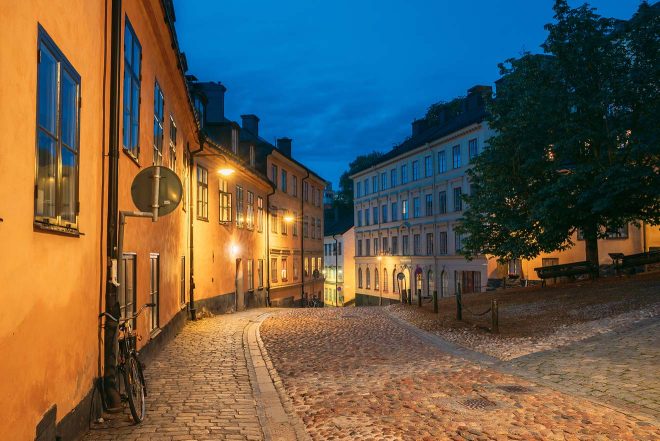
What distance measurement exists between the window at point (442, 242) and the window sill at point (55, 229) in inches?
1666

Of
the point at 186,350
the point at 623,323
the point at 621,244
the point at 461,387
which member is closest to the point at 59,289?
the point at 461,387

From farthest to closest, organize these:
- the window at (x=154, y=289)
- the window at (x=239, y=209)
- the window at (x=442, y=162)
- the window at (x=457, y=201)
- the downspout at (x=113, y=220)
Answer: the window at (x=442, y=162)
the window at (x=457, y=201)
the window at (x=239, y=209)
the window at (x=154, y=289)
the downspout at (x=113, y=220)

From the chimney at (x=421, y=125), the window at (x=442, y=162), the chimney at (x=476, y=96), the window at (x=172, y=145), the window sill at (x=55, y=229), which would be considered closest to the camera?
the window sill at (x=55, y=229)

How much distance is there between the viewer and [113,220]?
7.46 m

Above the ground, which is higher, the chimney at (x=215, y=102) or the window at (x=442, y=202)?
the chimney at (x=215, y=102)

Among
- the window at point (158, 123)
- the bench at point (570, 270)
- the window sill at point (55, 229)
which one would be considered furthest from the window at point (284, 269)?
the window sill at point (55, 229)

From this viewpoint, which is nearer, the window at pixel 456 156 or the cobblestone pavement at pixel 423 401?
the cobblestone pavement at pixel 423 401

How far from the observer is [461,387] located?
8711 mm

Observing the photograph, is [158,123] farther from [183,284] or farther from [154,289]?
[183,284]

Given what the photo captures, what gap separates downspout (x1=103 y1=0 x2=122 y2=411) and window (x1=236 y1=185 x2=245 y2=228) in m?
18.7

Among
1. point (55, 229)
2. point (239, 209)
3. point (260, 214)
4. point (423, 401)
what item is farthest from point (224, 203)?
point (55, 229)

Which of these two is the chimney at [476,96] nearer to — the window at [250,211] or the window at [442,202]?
the window at [442,202]

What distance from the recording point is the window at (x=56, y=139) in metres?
4.95

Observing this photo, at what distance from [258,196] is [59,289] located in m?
25.6
